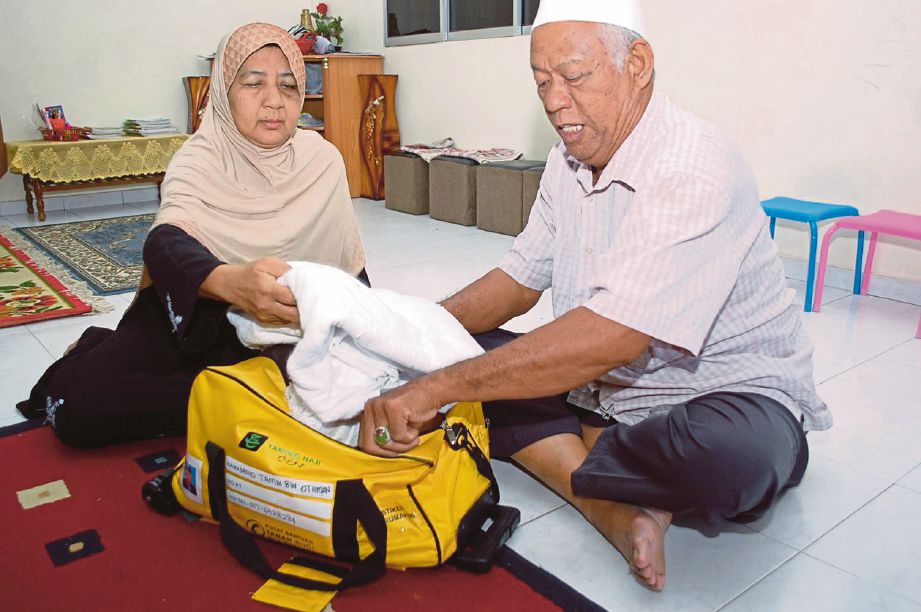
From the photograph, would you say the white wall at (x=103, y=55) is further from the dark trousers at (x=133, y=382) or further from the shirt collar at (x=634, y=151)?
Answer: the shirt collar at (x=634, y=151)

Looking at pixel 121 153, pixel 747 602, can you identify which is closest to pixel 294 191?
pixel 747 602

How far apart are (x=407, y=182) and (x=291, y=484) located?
4.19 meters

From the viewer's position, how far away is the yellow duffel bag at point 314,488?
1.26 metres

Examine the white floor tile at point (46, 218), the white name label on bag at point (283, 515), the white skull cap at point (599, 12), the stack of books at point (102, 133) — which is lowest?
the white floor tile at point (46, 218)

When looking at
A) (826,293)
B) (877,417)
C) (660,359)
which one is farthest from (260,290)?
(826,293)

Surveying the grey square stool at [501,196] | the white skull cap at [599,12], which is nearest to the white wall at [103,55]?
the grey square stool at [501,196]

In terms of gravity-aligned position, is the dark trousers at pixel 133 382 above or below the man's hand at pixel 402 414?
below

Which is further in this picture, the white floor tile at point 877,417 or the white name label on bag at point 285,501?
the white floor tile at point 877,417

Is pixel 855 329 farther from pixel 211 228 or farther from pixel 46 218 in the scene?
pixel 46 218

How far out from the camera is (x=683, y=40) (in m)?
3.76

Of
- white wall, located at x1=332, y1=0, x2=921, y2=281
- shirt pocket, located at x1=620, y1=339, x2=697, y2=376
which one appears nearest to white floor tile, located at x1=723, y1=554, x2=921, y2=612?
shirt pocket, located at x1=620, y1=339, x2=697, y2=376

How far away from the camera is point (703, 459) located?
1286mm

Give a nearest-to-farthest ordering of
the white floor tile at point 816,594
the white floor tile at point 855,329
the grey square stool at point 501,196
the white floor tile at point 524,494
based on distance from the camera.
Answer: the white floor tile at point 816,594
the white floor tile at point 524,494
the white floor tile at point 855,329
the grey square stool at point 501,196

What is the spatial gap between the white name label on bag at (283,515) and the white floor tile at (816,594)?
0.68 meters
